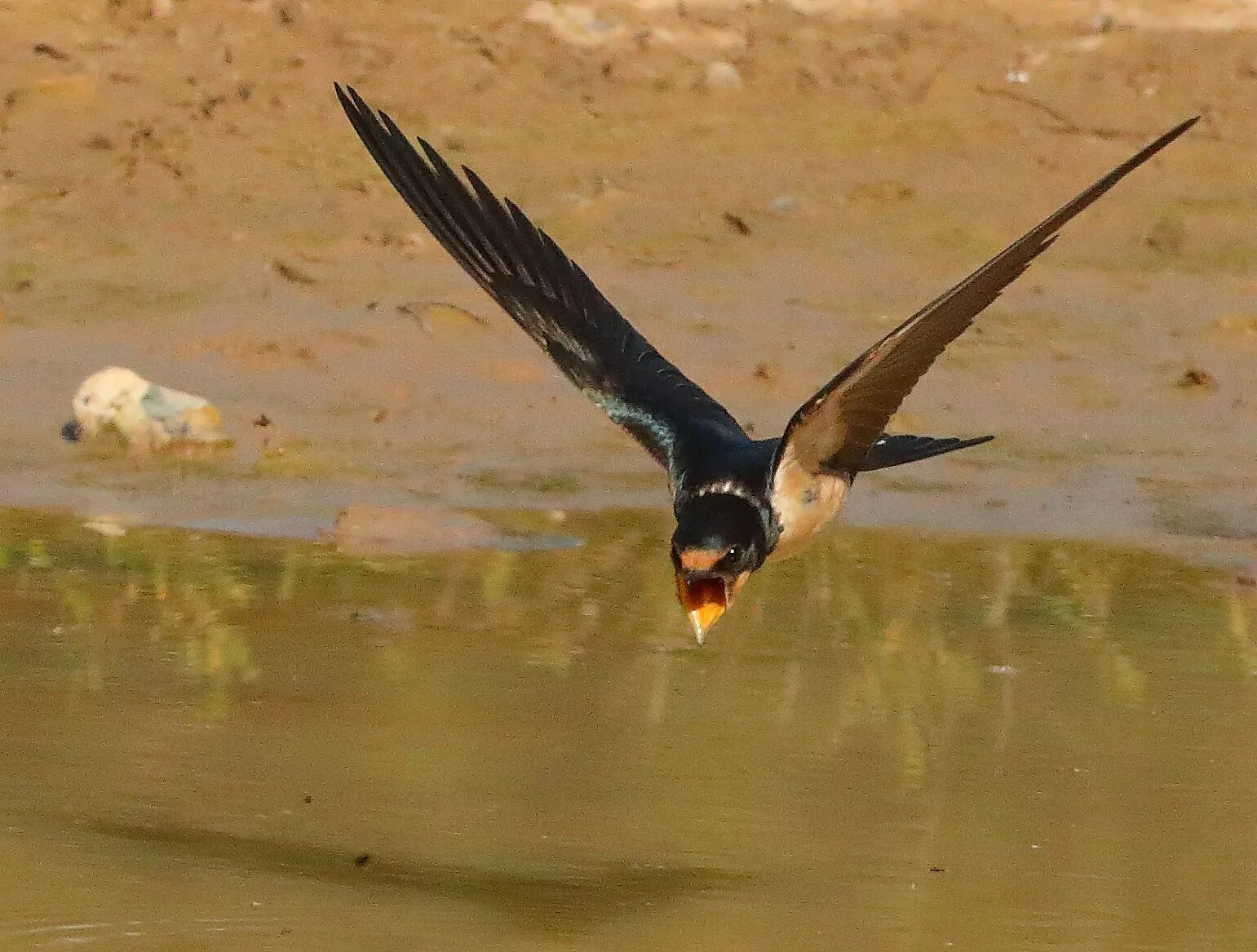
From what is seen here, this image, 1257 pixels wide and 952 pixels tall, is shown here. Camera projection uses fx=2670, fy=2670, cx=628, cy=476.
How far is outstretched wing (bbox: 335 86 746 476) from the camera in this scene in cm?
479

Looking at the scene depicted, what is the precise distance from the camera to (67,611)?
5.47 meters

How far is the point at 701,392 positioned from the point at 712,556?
1181 millimetres

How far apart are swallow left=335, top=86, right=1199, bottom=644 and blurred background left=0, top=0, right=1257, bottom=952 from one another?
0.46 metres

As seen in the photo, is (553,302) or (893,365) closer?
(893,365)

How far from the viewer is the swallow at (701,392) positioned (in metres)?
3.78

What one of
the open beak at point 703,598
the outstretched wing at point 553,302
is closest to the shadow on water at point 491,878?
the open beak at point 703,598

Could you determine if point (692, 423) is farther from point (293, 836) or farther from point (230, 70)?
point (230, 70)

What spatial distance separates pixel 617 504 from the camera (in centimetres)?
675

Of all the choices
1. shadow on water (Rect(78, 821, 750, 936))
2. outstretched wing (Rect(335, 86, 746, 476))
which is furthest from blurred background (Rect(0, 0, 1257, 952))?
outstretched wing (Rect(335, 86, 746, 476))

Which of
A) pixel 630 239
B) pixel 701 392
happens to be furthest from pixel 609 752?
pixel 630 239

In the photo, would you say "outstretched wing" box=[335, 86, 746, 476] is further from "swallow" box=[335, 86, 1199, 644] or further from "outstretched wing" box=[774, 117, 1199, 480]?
"outstretched wing" box=[774, 117, 1199, 480]

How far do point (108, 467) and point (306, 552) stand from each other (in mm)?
907

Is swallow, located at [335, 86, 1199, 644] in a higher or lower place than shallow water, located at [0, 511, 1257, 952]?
higher

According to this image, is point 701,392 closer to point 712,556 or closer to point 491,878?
point 712,556
